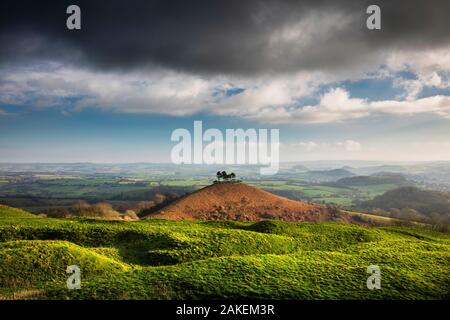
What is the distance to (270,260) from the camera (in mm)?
23375

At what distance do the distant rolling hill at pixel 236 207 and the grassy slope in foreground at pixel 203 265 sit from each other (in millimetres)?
30461

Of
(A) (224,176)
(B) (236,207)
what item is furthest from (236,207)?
(A) (224,176)

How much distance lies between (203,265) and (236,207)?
50.5 m

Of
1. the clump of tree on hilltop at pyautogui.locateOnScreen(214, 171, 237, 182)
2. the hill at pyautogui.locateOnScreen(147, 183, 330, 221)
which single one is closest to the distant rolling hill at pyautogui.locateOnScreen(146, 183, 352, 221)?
the hill at pyautogui.locateOnScreen(147, 183, 330, 221)

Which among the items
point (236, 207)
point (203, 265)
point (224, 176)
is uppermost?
point (224, 176)

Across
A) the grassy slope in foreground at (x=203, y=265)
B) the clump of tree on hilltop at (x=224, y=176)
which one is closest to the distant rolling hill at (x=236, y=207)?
the clump of tree on hilltop at (x=224, y=176)

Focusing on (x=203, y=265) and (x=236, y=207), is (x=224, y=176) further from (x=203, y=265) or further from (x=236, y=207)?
(x=203, y=265)

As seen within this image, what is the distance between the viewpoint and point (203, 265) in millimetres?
21406

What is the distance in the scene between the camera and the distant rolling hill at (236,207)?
6588 cm

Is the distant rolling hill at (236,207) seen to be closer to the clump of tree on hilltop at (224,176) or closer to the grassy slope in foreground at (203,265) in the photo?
Answer: the clump of tree on hilltop at (224,176)

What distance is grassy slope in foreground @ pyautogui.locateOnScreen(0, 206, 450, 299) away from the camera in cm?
1752

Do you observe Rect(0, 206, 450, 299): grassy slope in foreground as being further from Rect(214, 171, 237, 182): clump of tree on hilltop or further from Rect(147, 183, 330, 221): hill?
Rect(214, 171, 237, 182): clump of tree on hilltop

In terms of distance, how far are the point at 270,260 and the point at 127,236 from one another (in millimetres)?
16532
